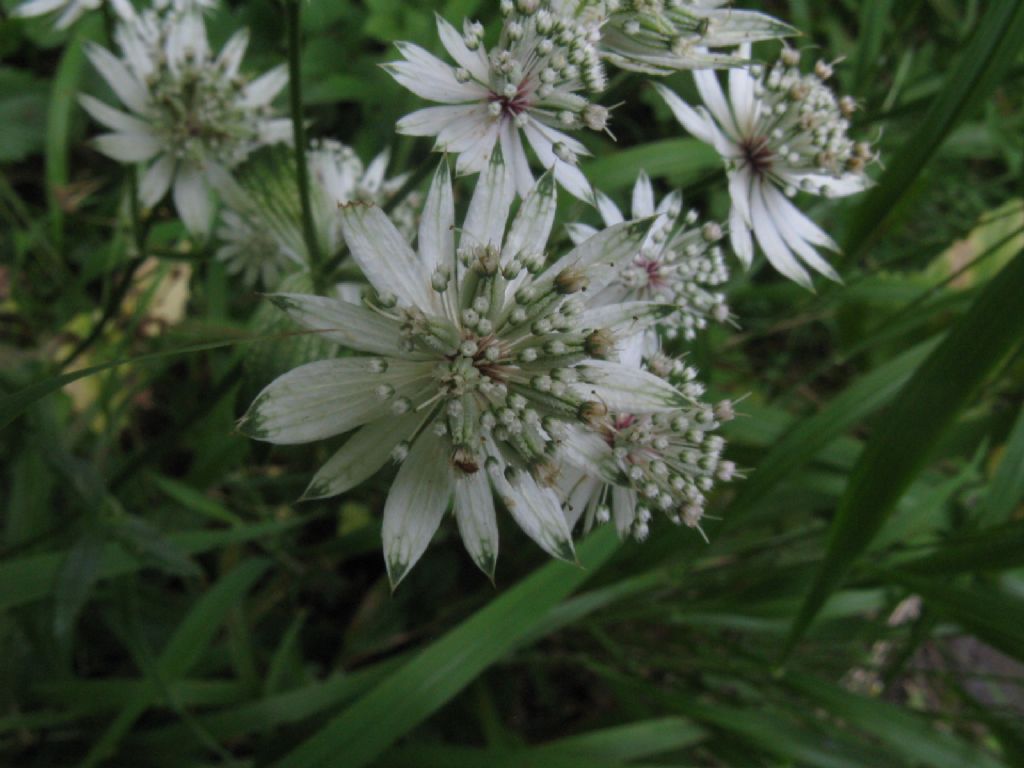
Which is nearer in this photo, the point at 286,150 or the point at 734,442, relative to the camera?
the point at 286,150

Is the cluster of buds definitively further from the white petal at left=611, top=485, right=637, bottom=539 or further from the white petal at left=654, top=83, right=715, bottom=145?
the white petal at left=611, top=485, right=637, bottom=539

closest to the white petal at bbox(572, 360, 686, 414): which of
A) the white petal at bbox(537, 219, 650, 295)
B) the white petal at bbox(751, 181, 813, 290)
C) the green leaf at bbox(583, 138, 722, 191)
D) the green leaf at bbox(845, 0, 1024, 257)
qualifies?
the white petal at bbox(537, 219, 650, 295)

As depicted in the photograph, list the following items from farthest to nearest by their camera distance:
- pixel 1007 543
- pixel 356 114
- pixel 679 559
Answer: pixel 356 114 → pixel 679 559 → pixel 1007 543

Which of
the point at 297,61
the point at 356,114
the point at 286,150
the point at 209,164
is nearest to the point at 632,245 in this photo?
the point at 297,61

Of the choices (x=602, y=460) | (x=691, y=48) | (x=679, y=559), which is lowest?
(x=679, y=559)

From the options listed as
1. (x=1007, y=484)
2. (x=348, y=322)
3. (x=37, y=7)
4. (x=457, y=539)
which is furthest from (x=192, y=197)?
(x=1007, y=484)

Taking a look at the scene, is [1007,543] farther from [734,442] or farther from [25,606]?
[25,606]

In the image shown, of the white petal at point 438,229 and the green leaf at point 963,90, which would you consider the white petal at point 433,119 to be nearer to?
the white petal at point 438,229

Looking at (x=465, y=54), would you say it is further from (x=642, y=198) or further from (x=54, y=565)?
(x=54, y=565)

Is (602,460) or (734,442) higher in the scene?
(602,460)
